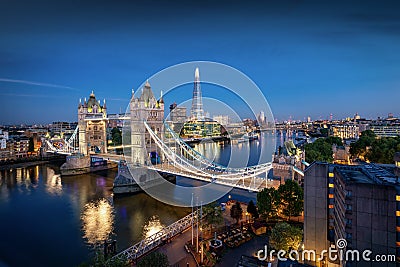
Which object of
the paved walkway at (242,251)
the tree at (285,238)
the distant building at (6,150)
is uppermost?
the distant building at (6,150)

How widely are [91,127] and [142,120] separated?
11.4 meters

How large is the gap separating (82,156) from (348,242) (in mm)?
22959

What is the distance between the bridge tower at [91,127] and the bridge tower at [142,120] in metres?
8.99

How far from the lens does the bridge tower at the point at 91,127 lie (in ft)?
87.0

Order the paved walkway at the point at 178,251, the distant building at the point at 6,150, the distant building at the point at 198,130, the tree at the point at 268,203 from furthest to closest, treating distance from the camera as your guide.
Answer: the distant building at the point at 198,130
the distant building at the point at 6,150
the tree at the point at 268,203
the paved walkway at the point at 178,251

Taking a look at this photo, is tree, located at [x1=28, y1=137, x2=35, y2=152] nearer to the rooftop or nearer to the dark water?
the dark water

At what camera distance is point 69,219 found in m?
12.7

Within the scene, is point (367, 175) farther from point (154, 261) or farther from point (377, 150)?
point (377, 150)

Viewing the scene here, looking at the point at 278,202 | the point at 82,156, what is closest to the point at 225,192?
the point at 278,202

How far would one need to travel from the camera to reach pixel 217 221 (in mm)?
9359

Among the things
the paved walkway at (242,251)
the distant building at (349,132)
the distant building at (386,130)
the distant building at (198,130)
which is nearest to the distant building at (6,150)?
the distant building at (198,130)

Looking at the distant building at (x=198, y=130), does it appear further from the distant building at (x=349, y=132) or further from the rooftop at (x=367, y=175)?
the rooftop at (x=367, y=175)

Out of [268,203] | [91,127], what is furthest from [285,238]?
[91,127]

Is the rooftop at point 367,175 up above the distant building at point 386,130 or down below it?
below
